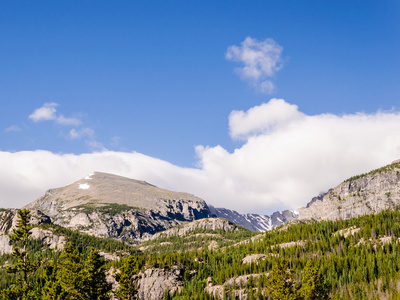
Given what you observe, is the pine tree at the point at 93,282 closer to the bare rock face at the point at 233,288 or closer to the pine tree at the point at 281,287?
the pine tree at the point at 281,287

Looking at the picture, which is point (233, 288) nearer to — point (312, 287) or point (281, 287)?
point (312, 287)

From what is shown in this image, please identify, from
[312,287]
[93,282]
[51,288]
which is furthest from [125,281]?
[312,287]

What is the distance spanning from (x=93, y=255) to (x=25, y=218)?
1775 centimetres

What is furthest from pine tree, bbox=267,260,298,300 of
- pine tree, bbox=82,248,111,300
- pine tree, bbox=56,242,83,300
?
pine tree, bbox=56,242,83,300

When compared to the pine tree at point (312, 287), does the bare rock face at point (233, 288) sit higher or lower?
lower

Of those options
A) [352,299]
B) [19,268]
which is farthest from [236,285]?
[19,268]

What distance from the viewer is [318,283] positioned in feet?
281

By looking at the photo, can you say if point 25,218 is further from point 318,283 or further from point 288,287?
point 318,283

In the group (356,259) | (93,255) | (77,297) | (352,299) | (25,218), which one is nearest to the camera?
(25,218)

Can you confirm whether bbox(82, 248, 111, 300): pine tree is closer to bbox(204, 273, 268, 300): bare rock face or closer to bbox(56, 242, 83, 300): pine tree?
bbox(56, 242, 83, 300): pine tree

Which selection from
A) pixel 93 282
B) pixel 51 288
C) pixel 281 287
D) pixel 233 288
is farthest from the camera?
pixel 233 288

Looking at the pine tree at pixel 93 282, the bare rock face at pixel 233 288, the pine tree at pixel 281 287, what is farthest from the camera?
the bare rock face at pixel 233 288

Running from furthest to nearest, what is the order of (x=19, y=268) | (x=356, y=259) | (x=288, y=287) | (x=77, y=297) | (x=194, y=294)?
(x=356, y=259) < (x=194, y=294) < (x=288, y=287) < (x=77, y=297) < (x=19, y=268)

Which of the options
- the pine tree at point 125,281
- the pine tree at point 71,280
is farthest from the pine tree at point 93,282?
the pine tree at point 125,281
